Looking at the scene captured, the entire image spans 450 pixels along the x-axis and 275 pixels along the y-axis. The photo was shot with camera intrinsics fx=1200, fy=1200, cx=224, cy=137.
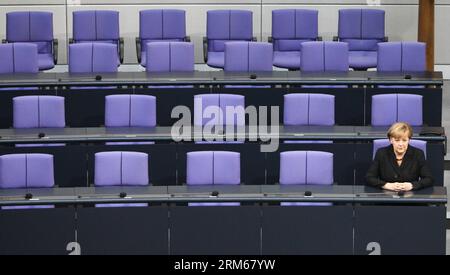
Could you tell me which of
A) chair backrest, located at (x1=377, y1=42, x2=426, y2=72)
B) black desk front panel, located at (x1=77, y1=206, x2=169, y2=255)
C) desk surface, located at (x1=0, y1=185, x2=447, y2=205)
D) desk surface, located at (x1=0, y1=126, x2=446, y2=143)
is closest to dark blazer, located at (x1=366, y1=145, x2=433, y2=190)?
desk surface, located at (x1=0, y1=185, x2=447, y2=205)

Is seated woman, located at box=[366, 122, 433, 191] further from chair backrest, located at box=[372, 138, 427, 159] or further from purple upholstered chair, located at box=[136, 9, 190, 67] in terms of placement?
purple upholstered chair, located at box=[136, 9, 190, 67]

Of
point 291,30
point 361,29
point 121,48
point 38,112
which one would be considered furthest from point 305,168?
point 121,48

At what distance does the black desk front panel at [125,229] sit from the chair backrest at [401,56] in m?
3.32

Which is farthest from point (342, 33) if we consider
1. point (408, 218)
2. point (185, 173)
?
point (408, 218)

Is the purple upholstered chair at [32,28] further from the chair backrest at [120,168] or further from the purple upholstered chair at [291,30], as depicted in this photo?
the chair backrest at [120,168]

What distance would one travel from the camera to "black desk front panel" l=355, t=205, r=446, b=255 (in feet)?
25.0

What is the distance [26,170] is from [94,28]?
3317 millimetres

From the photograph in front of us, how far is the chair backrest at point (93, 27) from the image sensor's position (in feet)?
36.9

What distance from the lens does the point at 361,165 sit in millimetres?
8703

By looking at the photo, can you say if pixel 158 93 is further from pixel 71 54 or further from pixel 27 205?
pixel 27 205

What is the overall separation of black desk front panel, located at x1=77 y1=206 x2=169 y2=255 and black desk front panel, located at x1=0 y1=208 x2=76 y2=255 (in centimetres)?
8

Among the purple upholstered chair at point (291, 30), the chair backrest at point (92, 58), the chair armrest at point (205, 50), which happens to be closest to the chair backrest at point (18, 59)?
the chair backrest at point (92, 58)

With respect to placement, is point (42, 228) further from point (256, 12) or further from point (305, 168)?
point (256, 12)

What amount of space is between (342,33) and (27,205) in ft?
14.9
